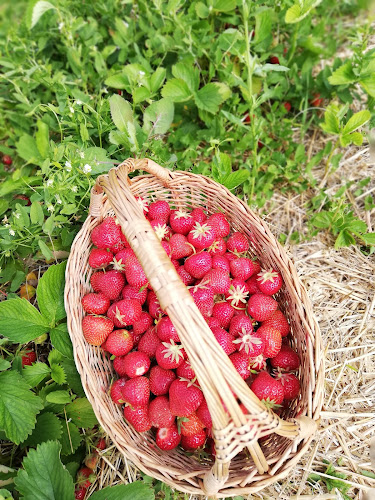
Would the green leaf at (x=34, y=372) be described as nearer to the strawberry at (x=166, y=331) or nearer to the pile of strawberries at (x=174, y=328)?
the pile of strawberries at (x=174, y=328)

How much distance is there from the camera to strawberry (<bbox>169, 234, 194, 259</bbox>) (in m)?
1.33

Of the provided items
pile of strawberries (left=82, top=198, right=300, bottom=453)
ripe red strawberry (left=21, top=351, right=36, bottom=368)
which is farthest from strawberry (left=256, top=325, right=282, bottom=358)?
ripe red strawberry (left=21, top=351, right=36, bottom=368)

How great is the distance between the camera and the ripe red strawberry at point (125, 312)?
3.96 feet

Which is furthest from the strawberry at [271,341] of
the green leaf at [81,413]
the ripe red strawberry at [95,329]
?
the green leaf at [81,413]

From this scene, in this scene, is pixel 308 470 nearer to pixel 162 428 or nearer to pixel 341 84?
pixel 162 428

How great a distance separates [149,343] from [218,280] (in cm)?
28

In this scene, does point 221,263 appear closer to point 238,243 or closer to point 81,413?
point 238,243

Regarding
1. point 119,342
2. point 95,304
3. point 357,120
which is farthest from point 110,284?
point 357,120

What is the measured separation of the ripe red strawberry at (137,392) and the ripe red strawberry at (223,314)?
282 millimetres

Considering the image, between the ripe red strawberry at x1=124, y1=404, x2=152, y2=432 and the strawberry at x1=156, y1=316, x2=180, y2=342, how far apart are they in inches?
8.0

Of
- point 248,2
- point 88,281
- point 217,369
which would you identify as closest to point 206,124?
point 248,2

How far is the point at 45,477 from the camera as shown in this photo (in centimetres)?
106

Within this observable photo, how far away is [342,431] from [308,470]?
0.18 metres

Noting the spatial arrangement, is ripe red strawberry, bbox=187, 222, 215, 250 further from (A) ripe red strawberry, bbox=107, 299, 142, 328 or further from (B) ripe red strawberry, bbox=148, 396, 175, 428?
(B) ripe red strawberry, bbox=148, 396, 175, 428
